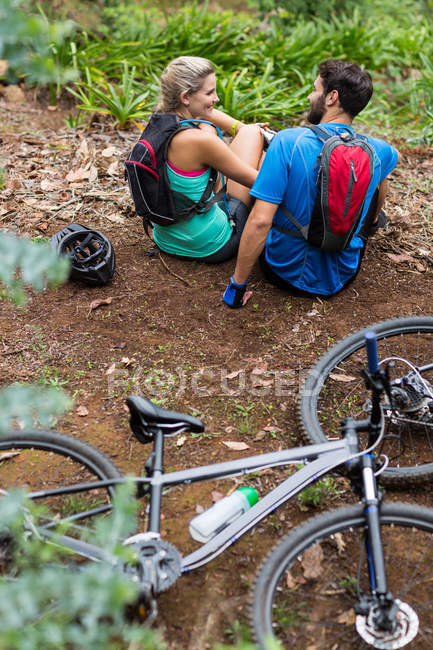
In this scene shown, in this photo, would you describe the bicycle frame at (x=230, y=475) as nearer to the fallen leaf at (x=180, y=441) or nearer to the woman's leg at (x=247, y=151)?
the fallen leaf at (x=180, y=441)

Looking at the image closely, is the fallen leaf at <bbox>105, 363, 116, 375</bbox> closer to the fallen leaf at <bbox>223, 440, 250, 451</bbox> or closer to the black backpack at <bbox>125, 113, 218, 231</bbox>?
the fallen leaf at <bbox>223, 440, 250, 451</bbox>

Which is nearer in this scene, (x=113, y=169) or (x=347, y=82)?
(x=347, y=82)

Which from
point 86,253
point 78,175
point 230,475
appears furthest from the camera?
point 78,175

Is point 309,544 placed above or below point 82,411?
above

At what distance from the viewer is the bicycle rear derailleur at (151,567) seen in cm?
195

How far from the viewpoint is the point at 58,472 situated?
288 centimetres

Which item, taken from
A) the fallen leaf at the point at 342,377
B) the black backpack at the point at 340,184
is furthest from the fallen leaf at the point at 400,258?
the fallen leaf at the point at 342,377

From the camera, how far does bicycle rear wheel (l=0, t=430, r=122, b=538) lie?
237cm

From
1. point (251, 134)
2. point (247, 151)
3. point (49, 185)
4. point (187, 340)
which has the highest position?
point (251, 134)

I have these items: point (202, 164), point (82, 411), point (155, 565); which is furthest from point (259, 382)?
point (155, 565)

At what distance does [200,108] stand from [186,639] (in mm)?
3160

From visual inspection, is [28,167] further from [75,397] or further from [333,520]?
[333,520]

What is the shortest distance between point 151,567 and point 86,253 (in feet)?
8.45

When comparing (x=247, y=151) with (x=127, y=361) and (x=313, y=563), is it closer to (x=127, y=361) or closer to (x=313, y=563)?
(x=127, y=361)
